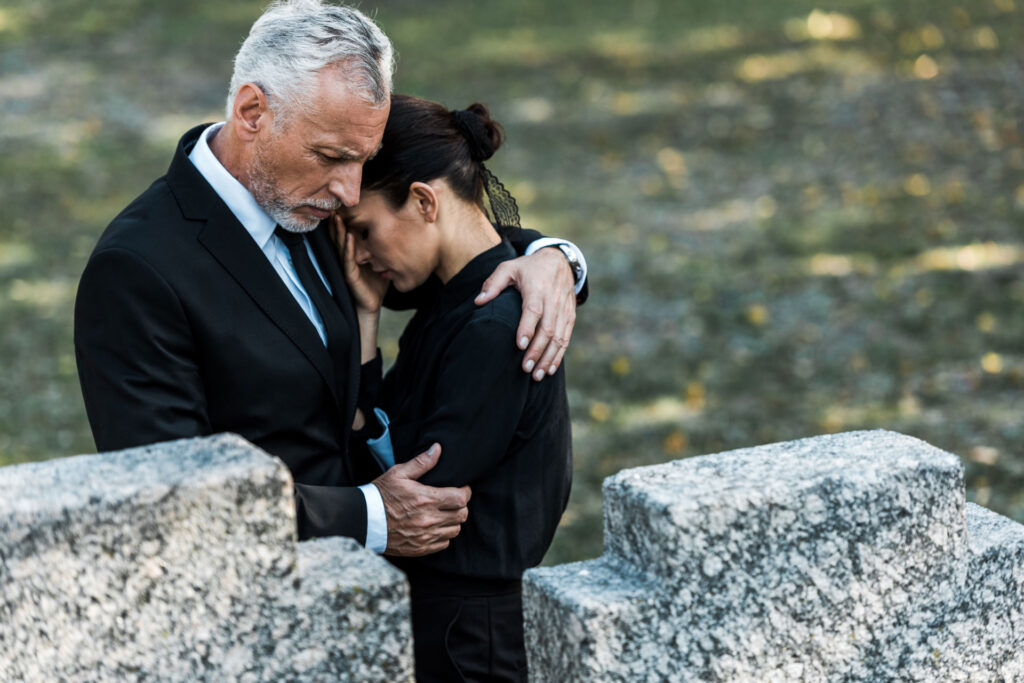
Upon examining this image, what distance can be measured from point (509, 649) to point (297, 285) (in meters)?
1.12

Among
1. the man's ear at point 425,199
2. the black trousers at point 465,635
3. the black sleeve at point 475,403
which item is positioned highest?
the man's ear at point 425,199

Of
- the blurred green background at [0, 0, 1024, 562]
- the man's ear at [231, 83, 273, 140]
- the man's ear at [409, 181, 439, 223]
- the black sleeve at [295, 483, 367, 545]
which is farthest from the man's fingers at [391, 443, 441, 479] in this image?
the blurred green background at [0, 0, 1024, 562]

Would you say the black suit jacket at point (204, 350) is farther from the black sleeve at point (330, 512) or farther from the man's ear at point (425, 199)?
the man's ear at point (425, 199)

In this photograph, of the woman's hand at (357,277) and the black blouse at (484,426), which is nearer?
the black blouse at (484,426)

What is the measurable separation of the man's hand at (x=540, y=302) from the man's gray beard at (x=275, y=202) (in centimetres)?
49

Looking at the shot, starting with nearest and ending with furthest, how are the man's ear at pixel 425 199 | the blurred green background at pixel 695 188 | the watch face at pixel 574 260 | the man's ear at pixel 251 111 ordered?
1. the man's ear at pixel 251 111
2. the man's ear at pixel 425 199
3. the watch face at pixel 574 260
4. the blurred green background at pixel 695 188

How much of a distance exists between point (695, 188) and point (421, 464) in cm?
949

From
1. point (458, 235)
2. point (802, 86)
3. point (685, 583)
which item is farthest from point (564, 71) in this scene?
point (685, 583)

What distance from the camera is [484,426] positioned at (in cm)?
313

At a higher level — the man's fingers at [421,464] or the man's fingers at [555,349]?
the man's fingers at [555,349]

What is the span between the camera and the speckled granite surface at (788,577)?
2305 mm

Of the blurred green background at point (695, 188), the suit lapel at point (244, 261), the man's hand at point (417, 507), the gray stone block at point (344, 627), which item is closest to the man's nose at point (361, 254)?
the suit lapel at point (244, 261)

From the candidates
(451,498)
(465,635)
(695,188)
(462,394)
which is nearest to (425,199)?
(462,394)

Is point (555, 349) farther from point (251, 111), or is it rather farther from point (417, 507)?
point (251, 111)
